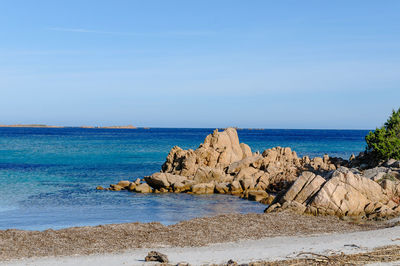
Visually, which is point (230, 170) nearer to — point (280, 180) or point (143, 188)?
point (280, 180)

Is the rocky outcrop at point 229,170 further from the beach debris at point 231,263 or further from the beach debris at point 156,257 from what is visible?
the beach debris at point 231,263

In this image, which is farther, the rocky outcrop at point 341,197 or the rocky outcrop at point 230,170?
the rocky outcrop at point 230,170

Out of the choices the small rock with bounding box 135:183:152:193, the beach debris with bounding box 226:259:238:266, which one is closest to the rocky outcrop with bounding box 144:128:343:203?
the small rock with bounding box 135:183:152:193

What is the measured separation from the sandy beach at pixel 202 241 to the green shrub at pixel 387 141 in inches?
784

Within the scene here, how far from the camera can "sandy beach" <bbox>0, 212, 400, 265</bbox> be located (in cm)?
1599

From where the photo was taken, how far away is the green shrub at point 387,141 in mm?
41969

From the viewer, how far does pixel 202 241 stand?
19.1 m

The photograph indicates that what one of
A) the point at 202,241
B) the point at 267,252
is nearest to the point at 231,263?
the point at 267,252

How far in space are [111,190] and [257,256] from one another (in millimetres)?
26324

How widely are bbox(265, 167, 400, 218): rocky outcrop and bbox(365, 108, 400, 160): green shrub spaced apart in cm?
Result: 1455

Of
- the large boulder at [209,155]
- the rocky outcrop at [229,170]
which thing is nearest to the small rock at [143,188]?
the rocky outcrop at [229,170]

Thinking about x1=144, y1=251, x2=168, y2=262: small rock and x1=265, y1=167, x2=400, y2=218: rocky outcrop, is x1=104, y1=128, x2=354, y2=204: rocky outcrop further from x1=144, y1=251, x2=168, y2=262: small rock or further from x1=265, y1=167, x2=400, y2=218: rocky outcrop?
x1=144, y1=251, x2=168, y2=262: small rock

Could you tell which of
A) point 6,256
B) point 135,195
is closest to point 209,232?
point 6,256

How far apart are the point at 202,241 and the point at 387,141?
2865 centimetres
